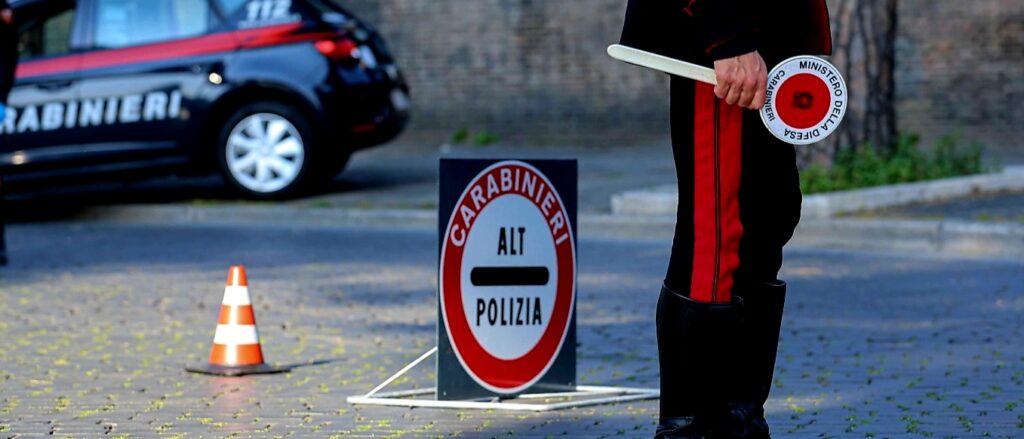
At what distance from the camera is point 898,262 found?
977 cm

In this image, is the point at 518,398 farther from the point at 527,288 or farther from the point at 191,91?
the point at 191,91

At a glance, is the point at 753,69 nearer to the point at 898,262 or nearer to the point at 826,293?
the point at 826,293

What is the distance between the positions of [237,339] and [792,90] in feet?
9.65

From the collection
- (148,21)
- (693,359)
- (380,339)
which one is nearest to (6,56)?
(148,21)

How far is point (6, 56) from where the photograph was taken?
10.3 meters

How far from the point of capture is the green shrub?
11867 millimetres

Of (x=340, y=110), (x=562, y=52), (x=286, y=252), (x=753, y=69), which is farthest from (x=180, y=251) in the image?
(x=562, y=52)

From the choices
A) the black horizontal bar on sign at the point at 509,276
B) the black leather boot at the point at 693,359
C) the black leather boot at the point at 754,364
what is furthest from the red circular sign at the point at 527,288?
the black leather boot at the point at 754,364

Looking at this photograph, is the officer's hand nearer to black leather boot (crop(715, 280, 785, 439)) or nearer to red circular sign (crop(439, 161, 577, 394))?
black leather boot (crop(715, 280, 785, 439))

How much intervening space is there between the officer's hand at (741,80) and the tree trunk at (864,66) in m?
8.53

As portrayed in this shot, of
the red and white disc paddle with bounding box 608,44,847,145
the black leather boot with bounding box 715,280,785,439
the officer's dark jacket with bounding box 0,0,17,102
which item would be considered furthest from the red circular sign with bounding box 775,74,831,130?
the officer's dark jacket with bounding box 0,0,17,102

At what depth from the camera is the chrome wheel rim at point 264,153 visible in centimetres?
1280

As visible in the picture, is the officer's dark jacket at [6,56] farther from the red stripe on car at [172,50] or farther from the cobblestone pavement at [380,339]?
the red stripe on car at [172,50]

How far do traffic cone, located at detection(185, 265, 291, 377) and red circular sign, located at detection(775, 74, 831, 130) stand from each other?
2.85 meters
